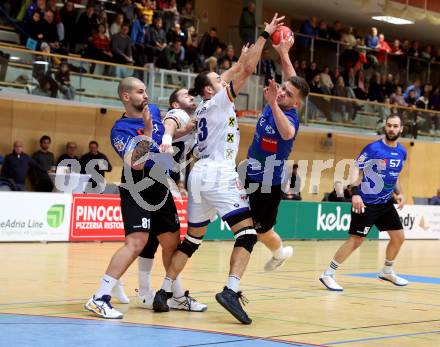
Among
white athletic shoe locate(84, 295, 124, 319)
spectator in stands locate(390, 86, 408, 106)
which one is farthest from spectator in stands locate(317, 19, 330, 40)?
white athletic shoe locate(84, 295, 124, 319)

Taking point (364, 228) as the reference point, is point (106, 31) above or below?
above

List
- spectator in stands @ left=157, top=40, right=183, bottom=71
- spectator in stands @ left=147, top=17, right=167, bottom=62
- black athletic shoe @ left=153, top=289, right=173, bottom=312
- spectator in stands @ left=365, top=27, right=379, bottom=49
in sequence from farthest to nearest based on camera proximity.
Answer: spectator in stands @ left=365, top=27, right=379, bottom=49, spectator in stands @ left=147, top=17, right=167, bottom=62, spectator in stands @ left=157, top=40, right=183, bottom=71, black athletic shoe @ left=153, top=289, right=173, bottom=312

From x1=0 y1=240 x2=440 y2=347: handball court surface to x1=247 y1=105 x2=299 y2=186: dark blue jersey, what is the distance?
4.75 ft

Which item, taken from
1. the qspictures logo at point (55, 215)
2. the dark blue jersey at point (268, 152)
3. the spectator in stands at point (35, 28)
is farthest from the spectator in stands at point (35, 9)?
the dark blue jersey at point (268, 152)

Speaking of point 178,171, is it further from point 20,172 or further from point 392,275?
point 20,172

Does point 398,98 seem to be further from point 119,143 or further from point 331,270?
point 119,143

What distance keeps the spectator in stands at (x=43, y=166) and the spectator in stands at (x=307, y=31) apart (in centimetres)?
1157

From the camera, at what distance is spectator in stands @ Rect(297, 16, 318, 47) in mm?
30391

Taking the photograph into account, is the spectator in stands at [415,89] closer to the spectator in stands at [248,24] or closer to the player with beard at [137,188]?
the spectator in stands at [248,24]

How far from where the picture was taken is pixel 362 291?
1143cm

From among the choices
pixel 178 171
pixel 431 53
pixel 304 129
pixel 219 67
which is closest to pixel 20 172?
pixel 219 67

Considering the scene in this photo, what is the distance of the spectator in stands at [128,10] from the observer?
2384cm

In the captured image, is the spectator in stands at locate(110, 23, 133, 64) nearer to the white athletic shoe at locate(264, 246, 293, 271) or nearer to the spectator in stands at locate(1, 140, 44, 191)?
the spectator in stands at locate(1, 140, 44, 191)

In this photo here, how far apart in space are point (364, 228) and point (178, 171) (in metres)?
3.69
